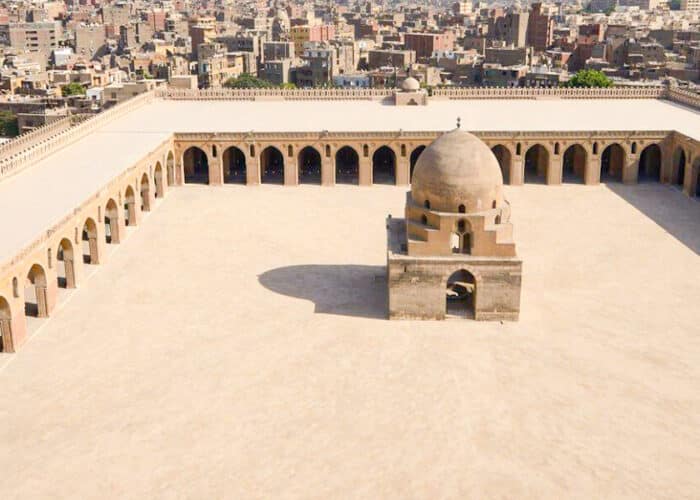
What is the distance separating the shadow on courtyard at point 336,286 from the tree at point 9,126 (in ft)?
127

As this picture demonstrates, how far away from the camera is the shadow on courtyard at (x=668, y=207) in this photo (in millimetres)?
36000

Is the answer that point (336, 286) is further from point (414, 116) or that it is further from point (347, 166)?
point (414, 116)

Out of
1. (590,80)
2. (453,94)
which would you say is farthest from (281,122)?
(590,80)

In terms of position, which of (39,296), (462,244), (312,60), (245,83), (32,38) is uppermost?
(32,38)

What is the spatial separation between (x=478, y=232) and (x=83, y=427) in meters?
12.8

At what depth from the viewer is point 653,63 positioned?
303 ft

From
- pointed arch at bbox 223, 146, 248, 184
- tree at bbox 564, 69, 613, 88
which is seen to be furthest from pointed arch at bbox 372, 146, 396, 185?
tree at bbox 564, 69, 613, 88

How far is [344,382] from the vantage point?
2302 centimetres

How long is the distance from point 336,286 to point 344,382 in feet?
24.0

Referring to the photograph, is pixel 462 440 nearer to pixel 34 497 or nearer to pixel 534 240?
pixel 34 497

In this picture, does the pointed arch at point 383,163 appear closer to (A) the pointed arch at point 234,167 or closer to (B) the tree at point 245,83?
(A) the pointed arch at point 234,167

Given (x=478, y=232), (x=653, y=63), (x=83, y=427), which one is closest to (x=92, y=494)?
(x=83, y=427)

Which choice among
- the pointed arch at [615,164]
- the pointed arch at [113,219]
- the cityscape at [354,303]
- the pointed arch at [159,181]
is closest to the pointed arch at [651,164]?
the cityscape at [354,303]

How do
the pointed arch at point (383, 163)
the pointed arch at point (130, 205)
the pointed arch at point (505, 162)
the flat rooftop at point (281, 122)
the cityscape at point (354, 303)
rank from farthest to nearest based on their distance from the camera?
the pointed arch at point (383, 163), the pointed arch at point (505, 162), the pointed arch at point (130, 205), the flat rooftop at point (281, 122), the cityscape at point (354, 303)
